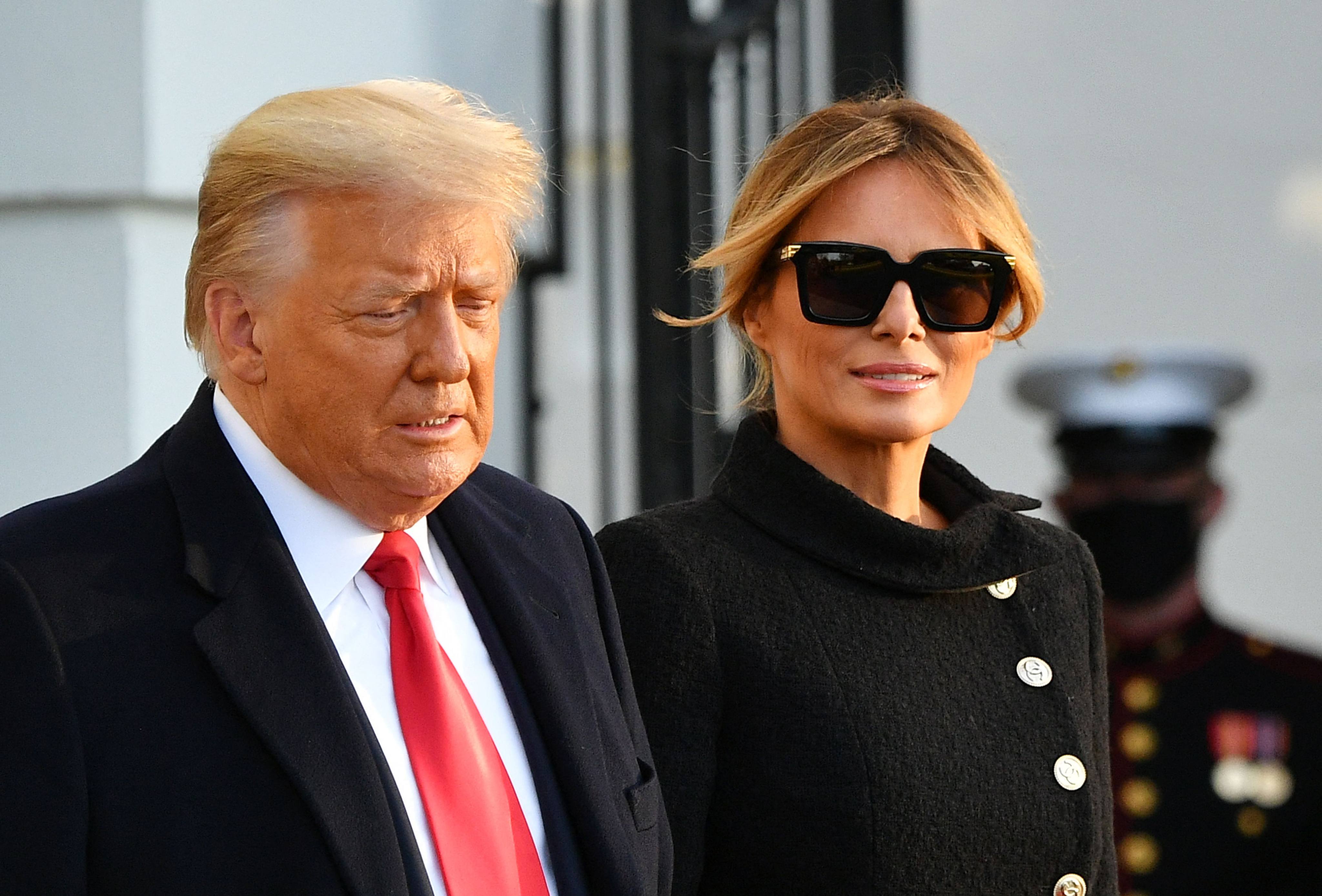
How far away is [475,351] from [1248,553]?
2.31m

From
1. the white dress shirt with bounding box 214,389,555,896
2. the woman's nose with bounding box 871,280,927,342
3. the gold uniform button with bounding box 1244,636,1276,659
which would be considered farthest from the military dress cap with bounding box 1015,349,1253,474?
the white dress shirt with bounding box 214,389,555,896

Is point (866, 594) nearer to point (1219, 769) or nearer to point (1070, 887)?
point (1070, 887)

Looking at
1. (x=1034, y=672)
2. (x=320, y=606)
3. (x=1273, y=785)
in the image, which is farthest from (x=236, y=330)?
(x=1273, y=785)

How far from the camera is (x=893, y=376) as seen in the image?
1.95 metres

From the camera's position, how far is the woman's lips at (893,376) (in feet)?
6.38

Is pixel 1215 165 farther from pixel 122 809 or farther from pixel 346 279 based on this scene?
pixel 122 809

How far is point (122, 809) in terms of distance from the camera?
1358 mm

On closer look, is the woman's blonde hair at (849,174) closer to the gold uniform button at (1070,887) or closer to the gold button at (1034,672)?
the gold button at (1034,672)

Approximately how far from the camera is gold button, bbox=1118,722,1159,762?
3.52 metres

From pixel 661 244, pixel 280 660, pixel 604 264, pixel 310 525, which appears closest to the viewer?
pixel 280 660

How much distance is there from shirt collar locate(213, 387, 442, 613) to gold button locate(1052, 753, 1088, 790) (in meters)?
0.84

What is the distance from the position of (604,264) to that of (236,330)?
9.28ft

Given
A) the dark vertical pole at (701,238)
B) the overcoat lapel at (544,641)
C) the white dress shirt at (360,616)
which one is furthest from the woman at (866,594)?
the dark vertical pole at (701,238)

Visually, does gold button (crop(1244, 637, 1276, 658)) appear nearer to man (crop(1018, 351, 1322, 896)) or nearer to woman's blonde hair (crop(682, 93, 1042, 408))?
man (crop(1018, 351, 1322, 896))
